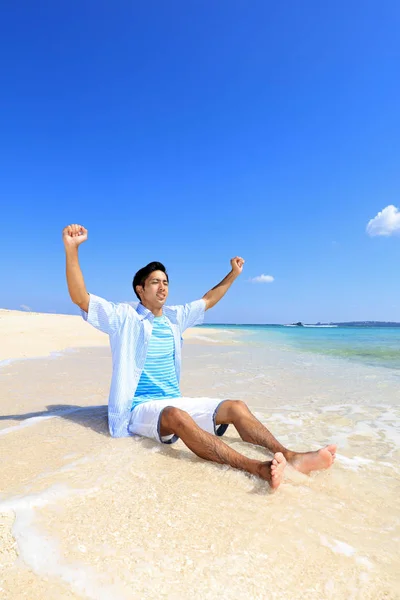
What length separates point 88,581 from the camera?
1566 mm

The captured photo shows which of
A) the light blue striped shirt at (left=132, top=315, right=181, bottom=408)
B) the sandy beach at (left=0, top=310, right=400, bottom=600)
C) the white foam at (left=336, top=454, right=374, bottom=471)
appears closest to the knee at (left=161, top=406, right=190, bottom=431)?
the sandy beach at (left=0, top=310, right=400, bottom=600)

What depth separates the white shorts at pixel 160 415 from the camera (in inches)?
127

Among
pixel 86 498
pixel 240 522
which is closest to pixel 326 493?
pixel 240 522

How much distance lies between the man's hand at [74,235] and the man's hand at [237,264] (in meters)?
1.81

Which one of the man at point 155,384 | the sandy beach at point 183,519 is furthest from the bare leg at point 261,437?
the sandy beach at point 183,519

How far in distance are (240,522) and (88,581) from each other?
82 cm

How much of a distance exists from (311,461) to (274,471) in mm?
548

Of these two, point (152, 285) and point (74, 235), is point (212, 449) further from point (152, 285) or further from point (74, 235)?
point (74, 235)

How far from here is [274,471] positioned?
2426 mm

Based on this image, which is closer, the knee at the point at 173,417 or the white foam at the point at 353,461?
the knee at the point at 173,417

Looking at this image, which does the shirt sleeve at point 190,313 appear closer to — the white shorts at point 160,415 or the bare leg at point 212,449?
the white shorts at point 160,415

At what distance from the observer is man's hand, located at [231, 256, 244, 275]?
14.6 ft

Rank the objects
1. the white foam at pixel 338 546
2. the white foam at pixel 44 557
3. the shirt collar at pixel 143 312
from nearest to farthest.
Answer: the white foam at pixel 44 557
the white foam at pixel 338 546
the shirt collar at pixel 143 312

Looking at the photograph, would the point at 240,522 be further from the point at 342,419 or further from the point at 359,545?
the point at 342,419
